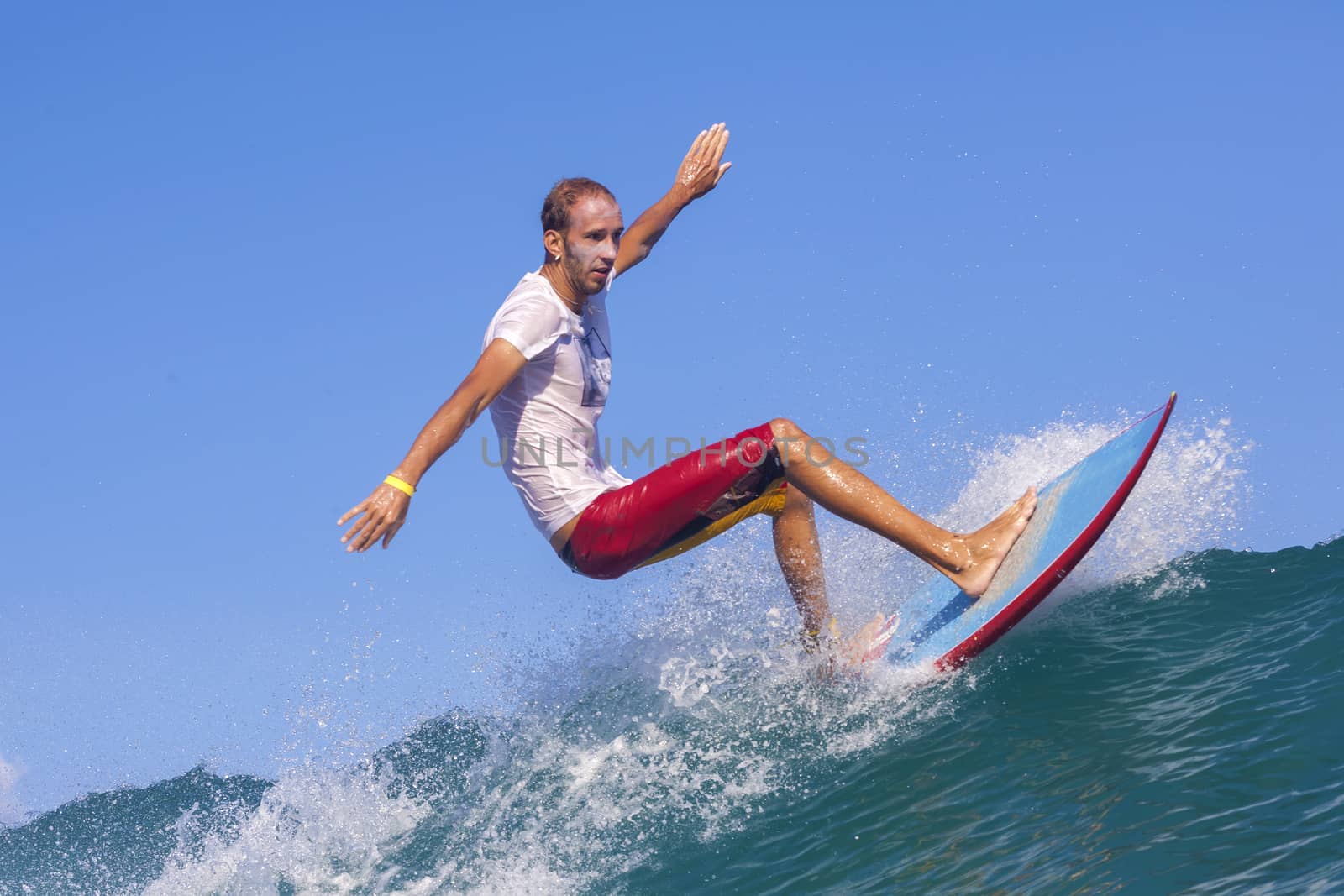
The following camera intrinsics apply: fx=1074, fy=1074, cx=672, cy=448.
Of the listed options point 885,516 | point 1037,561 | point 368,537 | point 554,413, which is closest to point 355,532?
point 368,537

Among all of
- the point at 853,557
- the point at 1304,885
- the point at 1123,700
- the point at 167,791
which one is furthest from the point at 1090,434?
the point at 167,791

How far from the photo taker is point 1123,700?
5.75 m

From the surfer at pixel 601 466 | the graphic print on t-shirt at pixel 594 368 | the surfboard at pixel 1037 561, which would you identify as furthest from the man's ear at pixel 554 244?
the surfboard at pixel 1037 561

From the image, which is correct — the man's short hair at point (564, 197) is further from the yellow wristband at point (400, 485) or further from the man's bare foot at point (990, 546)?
the man's bare foot at point (990, 546)

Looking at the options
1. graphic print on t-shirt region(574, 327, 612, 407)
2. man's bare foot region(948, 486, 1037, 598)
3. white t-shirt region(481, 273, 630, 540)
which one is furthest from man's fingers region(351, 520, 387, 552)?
man's bare foot region(948, 486, 1037, 598)

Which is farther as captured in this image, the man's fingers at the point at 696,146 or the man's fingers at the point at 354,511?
the man's fingers at the point at 696,146

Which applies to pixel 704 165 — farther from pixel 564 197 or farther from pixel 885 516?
pixel 885 516

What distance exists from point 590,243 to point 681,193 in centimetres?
169

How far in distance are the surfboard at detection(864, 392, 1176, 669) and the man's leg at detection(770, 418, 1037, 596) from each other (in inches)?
6.4

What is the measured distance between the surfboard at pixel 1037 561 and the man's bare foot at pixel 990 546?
136mm

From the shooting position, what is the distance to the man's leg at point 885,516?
5.48m

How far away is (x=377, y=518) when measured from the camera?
459 cm

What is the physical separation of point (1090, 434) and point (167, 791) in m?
12.3

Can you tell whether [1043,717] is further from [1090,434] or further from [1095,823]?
[1090,434]
